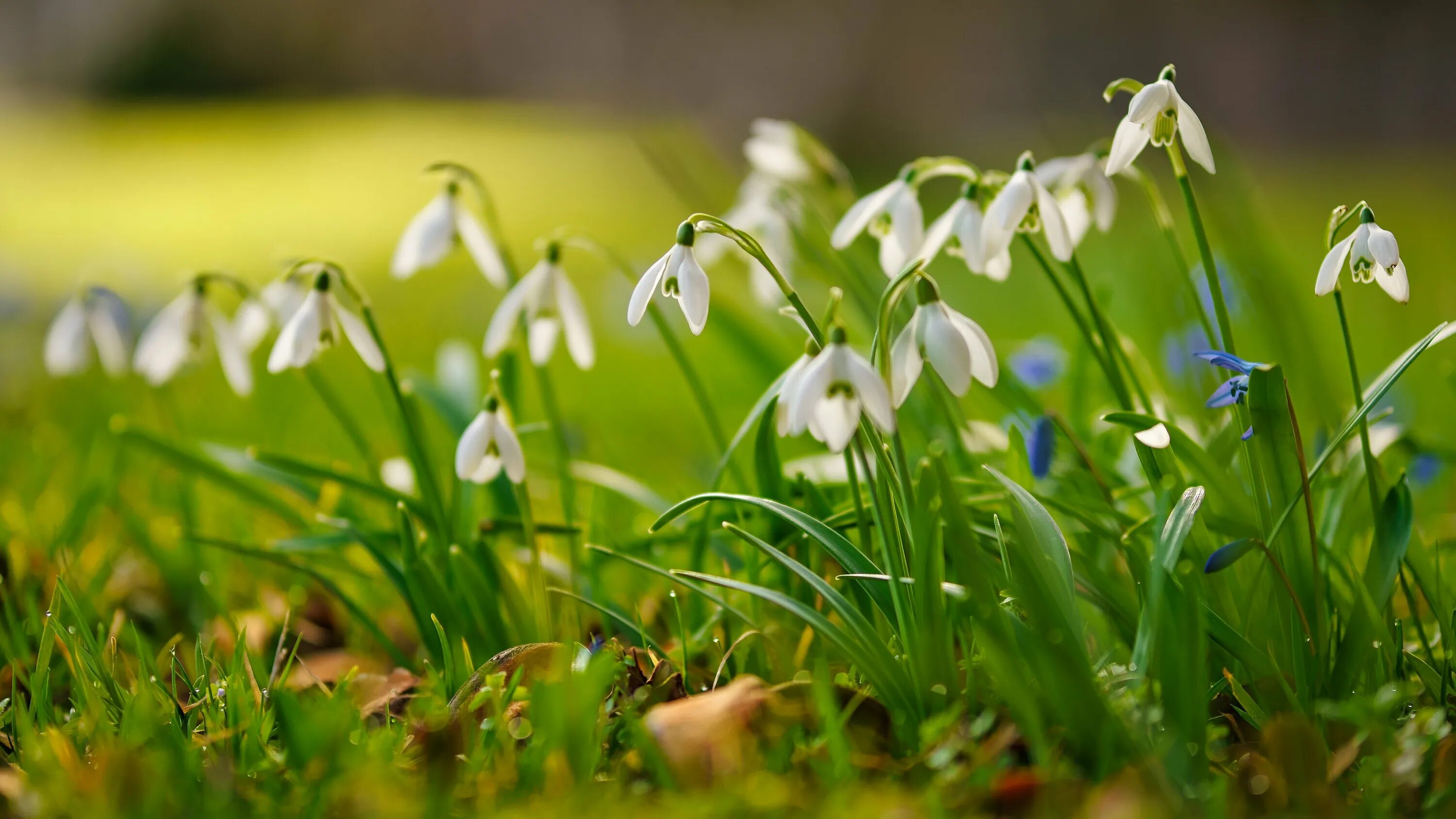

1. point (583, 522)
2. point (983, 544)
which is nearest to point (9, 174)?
point (583, 522)

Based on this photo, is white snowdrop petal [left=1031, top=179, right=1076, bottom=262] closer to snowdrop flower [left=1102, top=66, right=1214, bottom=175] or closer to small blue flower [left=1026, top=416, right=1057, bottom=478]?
snowdrop flower [left=1102, top=66, right=1214, bottom=175]

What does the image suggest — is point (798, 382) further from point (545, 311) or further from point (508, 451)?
point (545, 311)

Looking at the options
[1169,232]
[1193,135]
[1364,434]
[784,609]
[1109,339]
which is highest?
[1193,135]

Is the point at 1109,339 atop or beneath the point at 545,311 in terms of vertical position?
beneath

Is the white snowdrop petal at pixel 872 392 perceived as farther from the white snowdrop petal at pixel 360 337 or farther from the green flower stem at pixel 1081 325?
the white snowdrop petal at pixel 360 337

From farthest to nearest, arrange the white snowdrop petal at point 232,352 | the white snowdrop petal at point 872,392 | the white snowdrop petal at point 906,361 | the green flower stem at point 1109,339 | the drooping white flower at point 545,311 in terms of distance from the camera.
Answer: the white snowdrop petal at point 232,352 < the drooping white flower at point 545,311 < the green flower stem at point 1109,339 < the white snowdrop petal at point 906,361 < the white snowdrop petal at point 872,392

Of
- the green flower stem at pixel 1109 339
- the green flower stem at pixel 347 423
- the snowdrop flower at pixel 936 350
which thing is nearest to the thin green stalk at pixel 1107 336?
the green flower stem at pixel 1109 339

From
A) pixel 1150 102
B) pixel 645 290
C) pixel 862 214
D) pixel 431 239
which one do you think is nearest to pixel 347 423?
pixel 431 239

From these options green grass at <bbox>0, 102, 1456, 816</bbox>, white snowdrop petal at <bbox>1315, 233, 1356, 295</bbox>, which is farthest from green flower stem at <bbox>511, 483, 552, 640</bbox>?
white snowdrop petal at <bbox>1315, 233, 1356, 295</bbox>
